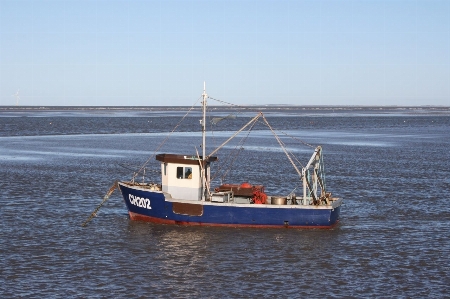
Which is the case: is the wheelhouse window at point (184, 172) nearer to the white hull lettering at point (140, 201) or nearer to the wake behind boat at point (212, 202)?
the wake behind boat at point (212, 202)

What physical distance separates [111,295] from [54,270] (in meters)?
4.25

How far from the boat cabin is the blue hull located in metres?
1.00

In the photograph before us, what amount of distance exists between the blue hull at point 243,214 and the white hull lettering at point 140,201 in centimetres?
54

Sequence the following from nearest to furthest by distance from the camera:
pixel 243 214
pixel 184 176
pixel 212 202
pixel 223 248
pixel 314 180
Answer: pixel 223 248 → pixel 243 214 → pixel 212 202 → pixel 184 176 → pixel 314 180

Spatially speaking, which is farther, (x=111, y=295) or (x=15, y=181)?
(x=15, y=181)

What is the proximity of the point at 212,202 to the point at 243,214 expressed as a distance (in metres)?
1.75

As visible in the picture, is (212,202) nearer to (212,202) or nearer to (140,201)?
(212,202)

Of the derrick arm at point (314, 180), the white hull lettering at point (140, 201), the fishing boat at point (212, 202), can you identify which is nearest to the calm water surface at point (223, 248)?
the fishing boat at point (212, 202)

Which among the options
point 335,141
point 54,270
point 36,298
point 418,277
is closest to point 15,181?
point 54,270

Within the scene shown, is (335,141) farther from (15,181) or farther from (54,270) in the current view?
(54,270)

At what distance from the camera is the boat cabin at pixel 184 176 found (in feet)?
124

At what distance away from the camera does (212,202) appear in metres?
36.5

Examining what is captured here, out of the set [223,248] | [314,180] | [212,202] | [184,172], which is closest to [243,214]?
[212,202]

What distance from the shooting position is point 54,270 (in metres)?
28.4
